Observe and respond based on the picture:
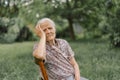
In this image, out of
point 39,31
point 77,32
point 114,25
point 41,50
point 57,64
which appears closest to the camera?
point 41,50

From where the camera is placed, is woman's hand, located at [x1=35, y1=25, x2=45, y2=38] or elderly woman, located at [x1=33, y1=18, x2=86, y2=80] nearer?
woman's hand, located at [x1=35, y1=25, x2=45, y2=38]

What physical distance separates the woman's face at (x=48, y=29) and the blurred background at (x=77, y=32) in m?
3.85

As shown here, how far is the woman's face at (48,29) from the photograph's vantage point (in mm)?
4648

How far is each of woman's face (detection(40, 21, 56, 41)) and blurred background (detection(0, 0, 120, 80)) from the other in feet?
12.6

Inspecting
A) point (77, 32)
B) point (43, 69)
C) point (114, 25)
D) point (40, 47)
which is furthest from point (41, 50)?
point (77, 32)

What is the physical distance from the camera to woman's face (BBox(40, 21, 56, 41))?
15.3ft

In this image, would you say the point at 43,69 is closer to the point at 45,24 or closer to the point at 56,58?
the point at 56,58

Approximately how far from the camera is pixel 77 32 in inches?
1502

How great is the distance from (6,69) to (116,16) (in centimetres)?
765

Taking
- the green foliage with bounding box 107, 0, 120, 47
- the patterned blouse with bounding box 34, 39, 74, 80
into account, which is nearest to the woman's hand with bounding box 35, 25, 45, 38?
the patterned blouse with bounding box 34, 39, 74, 80

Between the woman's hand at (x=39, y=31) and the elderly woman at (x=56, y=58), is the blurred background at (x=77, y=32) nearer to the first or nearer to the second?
the elderly woman at (x=56, y=58)

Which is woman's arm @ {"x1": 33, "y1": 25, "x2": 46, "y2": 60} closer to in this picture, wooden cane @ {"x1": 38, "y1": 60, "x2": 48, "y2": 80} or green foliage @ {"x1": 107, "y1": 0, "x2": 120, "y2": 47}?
wooden cane @ {"x1": 38, "y1": 60, "x2": 48, "y2": 80}

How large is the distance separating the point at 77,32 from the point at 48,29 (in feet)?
110

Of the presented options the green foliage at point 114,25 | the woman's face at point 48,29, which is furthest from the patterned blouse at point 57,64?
the green foliage at point 114,25
